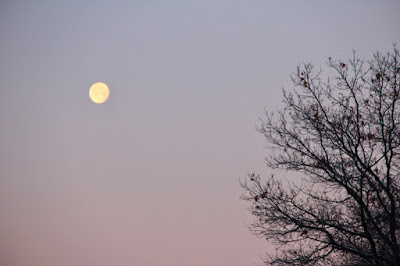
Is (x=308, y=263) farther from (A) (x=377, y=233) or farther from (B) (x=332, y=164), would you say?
(B) (x=332, y=164)

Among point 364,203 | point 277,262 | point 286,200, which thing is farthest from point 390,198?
point 277,262

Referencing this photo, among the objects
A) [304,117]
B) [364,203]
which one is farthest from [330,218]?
[304,117]

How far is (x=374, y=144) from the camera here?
12805mm

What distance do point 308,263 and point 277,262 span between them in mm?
888

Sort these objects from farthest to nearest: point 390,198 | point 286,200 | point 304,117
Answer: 1. point 304,117
2. point 286,200
3. point 390,198

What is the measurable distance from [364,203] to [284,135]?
118 inches

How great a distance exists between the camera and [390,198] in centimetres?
1184

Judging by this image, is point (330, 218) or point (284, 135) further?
point (284, 135)

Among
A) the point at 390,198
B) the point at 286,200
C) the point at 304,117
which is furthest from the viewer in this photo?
the point at 304,117

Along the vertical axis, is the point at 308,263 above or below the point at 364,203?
Result: below

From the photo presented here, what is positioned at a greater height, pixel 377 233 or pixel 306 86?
pixel 306 86

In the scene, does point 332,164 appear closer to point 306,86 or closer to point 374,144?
point 374,144

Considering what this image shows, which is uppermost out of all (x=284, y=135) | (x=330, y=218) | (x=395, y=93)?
(x=395, y=93)

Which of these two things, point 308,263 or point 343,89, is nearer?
point 308,263
